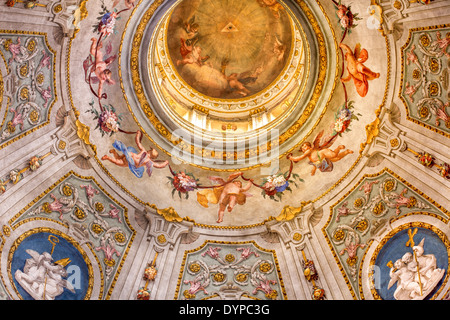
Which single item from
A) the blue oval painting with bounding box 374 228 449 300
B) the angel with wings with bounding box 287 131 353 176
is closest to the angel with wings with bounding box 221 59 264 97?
the angel with wings with bounding box 287 131 353 176

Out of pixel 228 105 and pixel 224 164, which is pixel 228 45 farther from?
pixel 224 164

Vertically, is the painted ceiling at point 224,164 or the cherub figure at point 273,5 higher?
the cherub figure at point 273,5

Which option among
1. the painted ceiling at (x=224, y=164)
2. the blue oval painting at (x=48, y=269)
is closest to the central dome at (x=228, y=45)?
the painted ceiling at (x=224, y=164)

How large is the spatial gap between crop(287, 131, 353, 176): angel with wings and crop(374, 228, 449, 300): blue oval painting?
2.80 meters

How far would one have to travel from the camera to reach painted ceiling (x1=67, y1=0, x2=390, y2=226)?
507 inches

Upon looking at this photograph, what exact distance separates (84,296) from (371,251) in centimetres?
751

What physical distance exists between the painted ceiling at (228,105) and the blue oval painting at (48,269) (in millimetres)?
Result: 2587

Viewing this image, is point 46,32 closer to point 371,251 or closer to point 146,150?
point 146,150

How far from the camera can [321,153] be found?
14.1 m

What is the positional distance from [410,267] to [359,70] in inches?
208

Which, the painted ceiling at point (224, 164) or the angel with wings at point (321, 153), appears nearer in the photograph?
the painted ceiling at point (224, 164)

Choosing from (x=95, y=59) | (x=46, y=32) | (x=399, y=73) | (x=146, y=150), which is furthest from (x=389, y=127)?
(x=46, y=32)

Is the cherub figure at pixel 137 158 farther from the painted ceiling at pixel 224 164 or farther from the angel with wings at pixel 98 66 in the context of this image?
the angel with wings at pixel 98 66

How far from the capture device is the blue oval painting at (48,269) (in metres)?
11.2
